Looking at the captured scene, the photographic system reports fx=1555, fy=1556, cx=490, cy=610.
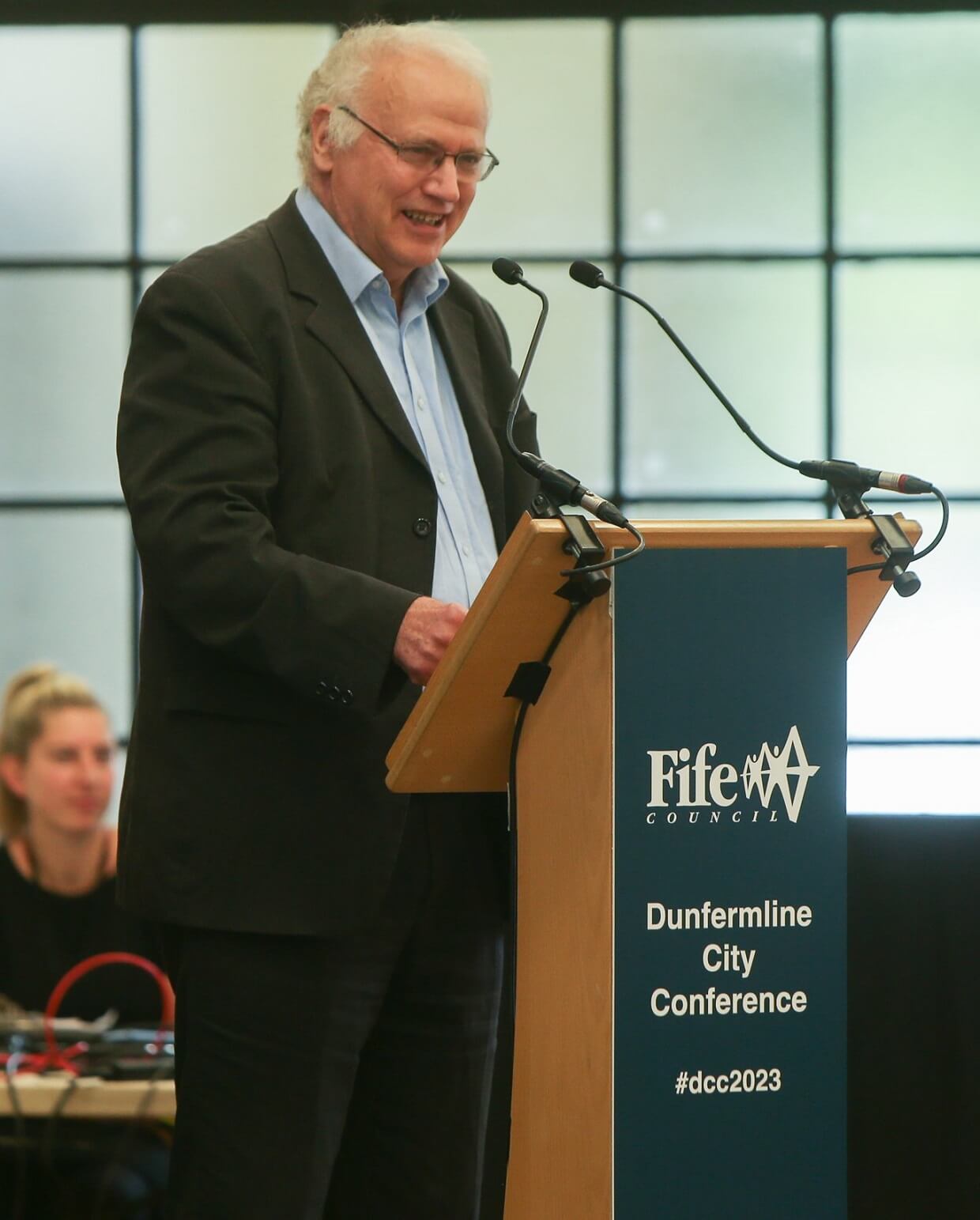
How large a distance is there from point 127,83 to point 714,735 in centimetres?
279

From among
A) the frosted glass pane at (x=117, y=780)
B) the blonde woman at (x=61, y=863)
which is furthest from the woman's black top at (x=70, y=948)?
the frosted glass pane at (x=117, y=780)

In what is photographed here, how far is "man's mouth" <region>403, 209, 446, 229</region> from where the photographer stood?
1745mm

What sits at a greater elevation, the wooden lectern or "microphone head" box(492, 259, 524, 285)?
"microphone head" box(492, 259, 524, 285)

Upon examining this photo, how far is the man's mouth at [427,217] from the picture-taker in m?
1.75

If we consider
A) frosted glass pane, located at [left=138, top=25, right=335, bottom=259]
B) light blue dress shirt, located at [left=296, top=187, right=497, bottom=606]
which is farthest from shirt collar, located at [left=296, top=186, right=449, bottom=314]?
frosted glass pane, located at [left=138, top=25, right=335, bottom=259]

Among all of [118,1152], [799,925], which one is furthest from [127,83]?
[799,925]

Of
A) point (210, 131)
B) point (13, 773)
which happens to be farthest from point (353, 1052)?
point (210, 131)

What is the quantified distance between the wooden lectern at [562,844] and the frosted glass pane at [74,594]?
2.35 metres

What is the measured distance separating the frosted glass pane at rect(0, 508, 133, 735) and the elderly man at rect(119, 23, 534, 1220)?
1971 mm

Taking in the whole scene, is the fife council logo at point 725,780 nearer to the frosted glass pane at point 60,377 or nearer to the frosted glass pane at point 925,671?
the frosted glass pane at point 925,671

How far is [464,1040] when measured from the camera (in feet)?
5.76

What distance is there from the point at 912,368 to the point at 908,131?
1.78 ft

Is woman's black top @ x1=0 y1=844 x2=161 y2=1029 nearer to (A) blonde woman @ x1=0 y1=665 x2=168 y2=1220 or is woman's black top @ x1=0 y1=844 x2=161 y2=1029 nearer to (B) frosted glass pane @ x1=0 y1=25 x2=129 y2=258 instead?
(A) blonde woman @ x1=0 y1=665 x2=168 y2=1220

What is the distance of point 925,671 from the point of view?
3.53 m
